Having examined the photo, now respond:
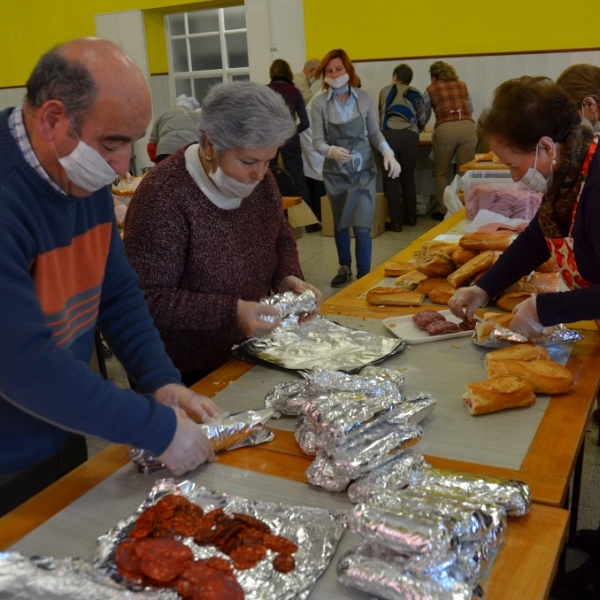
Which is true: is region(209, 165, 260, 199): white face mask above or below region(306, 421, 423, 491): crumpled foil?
above

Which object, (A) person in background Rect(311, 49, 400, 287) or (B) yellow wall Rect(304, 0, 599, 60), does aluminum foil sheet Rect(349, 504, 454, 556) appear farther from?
(B) yellow wall Rect(304, 0, 599, 60)

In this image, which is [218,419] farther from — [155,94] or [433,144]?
[155,94]

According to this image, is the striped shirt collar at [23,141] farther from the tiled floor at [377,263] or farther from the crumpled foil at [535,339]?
the tiled floor at [377,263]

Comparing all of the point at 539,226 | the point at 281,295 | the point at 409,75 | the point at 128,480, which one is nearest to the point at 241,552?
the point at 128,480

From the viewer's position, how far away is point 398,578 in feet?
3.40

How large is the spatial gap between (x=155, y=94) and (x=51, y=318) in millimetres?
9250

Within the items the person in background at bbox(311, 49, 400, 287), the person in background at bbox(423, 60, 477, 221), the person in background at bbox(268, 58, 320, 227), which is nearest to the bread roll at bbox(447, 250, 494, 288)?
the person in background at bbox(311, 49, 400, 287)

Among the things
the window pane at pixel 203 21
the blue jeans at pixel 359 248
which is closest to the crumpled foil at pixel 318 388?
the blue jeans at pixel 359 248

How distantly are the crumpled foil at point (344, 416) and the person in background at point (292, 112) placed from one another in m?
4.98

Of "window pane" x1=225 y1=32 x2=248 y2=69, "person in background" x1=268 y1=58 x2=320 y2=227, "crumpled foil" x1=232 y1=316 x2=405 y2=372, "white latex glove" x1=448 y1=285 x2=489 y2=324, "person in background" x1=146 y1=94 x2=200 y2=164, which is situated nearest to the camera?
"crumpled foil" x1=232 y1=316 x2=405 y2=372

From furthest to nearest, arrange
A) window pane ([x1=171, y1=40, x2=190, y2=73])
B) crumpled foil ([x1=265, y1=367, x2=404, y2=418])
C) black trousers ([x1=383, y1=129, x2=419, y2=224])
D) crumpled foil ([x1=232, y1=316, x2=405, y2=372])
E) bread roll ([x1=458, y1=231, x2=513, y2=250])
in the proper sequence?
1. window pane ([x1=171, y1=40, x2=190, y2=73])
2. black trousers ([x1=383, y1=129, x2=419, y2=224])
3. bread roll ([x1=458, y1=231, x2=513, y2=250])
4. crumpled foil ([x1=232, y1=316, x2=405, y2=372])
5. crumpled foil ([x1=265, y1=367, x2=404, y2=418])

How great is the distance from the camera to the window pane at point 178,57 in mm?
9875

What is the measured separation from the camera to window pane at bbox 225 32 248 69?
9273mm

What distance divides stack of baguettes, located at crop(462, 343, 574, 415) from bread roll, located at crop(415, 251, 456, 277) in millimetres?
825
